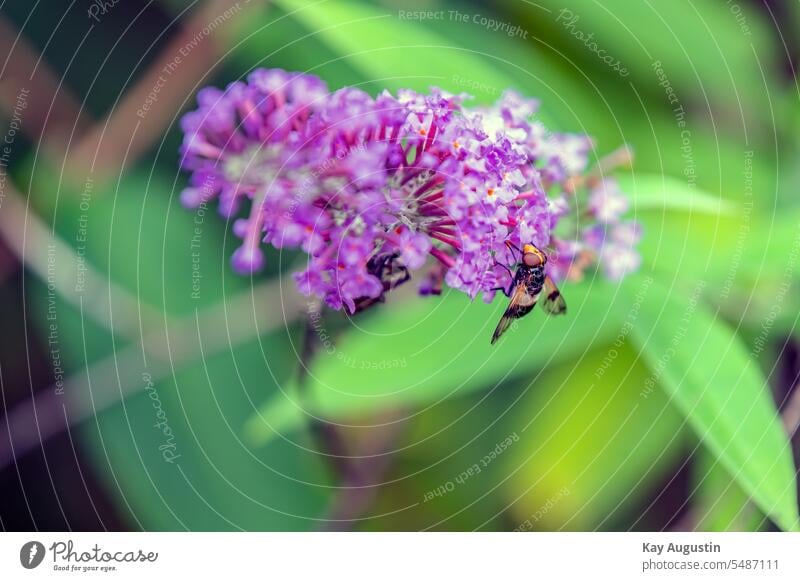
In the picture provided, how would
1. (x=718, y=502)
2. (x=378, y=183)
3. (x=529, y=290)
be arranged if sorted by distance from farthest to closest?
(x=718, y=502), (x=529, y=290), (x=378, y=183)

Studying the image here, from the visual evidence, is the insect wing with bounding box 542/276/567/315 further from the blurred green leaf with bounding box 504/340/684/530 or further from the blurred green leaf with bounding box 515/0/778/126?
the blurred green leaf with bounding box 515/0/778/126

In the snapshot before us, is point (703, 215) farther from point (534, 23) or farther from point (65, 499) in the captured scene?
point (65, 499)

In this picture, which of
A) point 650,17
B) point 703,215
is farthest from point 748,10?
point 703,215
